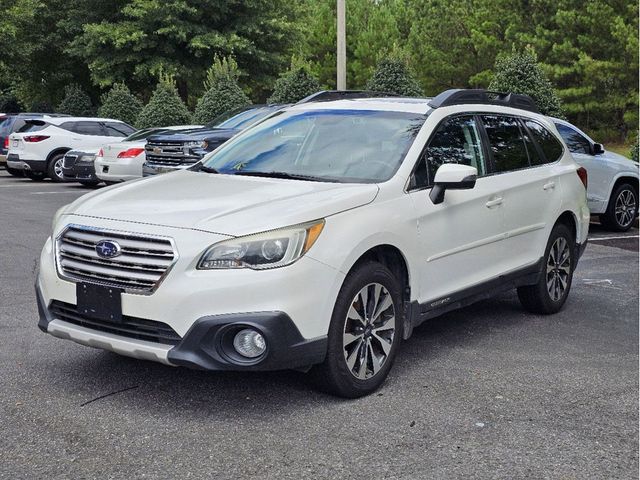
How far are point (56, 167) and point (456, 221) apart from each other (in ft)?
51.4

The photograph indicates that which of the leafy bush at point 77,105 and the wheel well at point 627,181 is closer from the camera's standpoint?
the wheel well at point 627,181

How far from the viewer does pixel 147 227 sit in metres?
4.51

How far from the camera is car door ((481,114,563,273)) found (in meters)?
6.32

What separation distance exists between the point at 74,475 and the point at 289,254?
58.4 inches

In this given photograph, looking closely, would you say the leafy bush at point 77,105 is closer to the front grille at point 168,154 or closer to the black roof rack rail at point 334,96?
the front grille at point 168,154

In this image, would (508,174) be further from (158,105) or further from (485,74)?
(485,74)

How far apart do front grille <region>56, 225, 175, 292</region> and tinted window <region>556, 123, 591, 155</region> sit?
881 cm

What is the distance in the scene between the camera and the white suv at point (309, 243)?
14.3 ft

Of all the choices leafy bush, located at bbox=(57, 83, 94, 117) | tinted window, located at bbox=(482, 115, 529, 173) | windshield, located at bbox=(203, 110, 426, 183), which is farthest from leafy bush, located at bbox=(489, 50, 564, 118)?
leafy bush, located at bbox=(57, 83, 94, 117)

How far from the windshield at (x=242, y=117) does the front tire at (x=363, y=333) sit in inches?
388

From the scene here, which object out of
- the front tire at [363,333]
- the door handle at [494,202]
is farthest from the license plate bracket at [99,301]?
the door handle at [494,202]

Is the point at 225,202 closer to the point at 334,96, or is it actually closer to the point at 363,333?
the point at 363,333

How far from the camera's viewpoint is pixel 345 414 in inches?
182

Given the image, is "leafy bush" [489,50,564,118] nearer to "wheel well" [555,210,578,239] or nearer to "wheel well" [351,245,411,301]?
"wheel well" [555,210,578,239]
